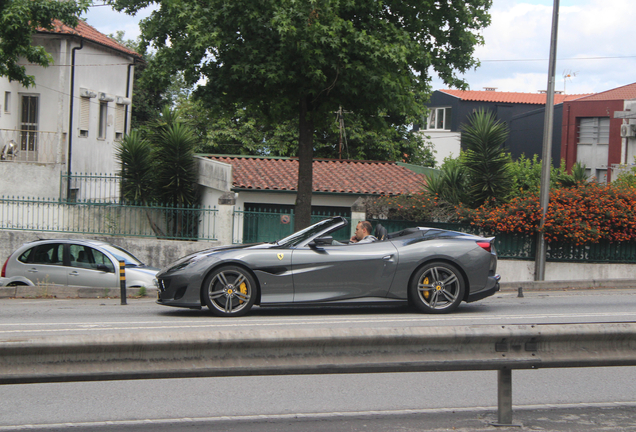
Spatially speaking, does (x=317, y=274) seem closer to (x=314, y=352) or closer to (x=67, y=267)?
(x=314, y=352)

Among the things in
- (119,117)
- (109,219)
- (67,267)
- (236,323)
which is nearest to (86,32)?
(119,117)

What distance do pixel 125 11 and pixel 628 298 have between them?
13.3 meters

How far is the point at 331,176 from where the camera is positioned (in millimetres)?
25359

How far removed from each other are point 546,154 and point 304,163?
18.9 feet

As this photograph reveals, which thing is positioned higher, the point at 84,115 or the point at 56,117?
the point at 84,115

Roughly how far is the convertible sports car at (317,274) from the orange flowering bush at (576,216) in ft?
25.2

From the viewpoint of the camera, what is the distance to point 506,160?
1777 centimetres

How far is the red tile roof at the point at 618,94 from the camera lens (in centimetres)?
3491

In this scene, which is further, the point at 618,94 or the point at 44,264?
the point at 618,94

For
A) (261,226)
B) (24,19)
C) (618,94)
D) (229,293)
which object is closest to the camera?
(229,293)

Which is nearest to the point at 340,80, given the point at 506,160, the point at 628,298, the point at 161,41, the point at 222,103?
the point at 222,103

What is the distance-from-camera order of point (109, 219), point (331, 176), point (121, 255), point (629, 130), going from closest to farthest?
point (121, 255) < point (109, 219) < point (331, 176) < point (629, 130)

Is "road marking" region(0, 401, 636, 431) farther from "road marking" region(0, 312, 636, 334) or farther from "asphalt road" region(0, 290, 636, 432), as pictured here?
"road marking" region(0, 312, 636, 334)

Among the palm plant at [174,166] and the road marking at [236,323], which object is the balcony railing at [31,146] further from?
the road marking at [236,323]
